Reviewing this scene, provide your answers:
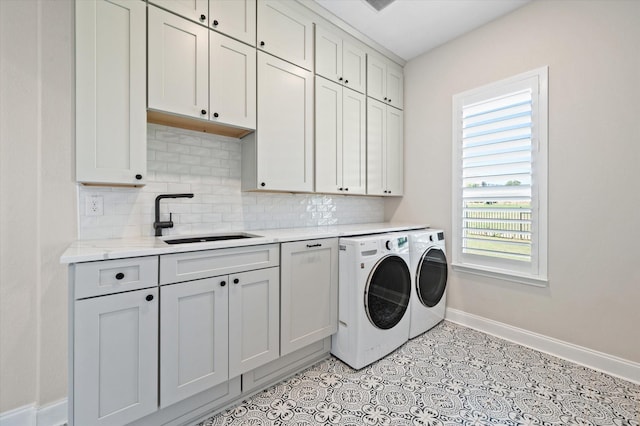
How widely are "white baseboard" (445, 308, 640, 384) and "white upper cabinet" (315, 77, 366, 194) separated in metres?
1.66

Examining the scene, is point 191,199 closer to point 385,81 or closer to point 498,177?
point 385,81

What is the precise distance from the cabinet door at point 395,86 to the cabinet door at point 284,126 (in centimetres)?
116

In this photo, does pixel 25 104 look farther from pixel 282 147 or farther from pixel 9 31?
pixel 282 147

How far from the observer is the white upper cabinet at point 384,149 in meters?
2.87

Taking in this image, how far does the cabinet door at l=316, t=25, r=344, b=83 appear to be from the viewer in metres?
2.36

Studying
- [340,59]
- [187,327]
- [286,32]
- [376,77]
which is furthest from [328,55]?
[187,327]

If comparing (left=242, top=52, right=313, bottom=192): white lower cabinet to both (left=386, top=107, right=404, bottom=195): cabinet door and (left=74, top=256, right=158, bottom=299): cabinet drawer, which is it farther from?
(left=386, top=107, right=404, bottom=195): cabinet door

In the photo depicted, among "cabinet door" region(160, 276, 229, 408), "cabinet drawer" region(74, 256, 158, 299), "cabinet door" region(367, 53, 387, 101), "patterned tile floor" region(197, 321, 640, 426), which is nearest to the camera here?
"cabinet drawer" region(74, 256, 158, 299)

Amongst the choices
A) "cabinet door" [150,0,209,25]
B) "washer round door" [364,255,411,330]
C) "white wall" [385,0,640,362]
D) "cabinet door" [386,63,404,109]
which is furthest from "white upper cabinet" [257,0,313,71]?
"washer round door" [364,255,411,330]

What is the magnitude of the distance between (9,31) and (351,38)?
2.38 m

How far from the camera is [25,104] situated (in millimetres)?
1442

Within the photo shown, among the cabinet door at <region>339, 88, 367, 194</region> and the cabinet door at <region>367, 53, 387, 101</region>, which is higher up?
the cabinet door at <region>367, 53, 387, 101</region>

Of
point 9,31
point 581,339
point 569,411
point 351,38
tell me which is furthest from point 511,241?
point 9,31

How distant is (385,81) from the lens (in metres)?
3.00
